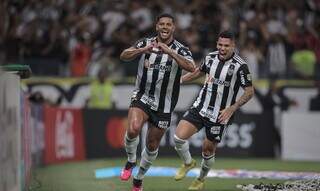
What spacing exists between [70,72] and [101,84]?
128 centimetres

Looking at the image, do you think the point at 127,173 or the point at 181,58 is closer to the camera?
the point at 181,58

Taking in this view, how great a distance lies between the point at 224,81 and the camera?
38.7ft

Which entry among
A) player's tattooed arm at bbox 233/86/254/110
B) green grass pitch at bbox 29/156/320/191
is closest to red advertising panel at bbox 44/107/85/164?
green grass pitch at bbox 29/156/320/191

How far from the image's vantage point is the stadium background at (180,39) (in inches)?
787

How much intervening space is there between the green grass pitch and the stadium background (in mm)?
1281


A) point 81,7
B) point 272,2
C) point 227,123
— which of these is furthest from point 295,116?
point 227,123

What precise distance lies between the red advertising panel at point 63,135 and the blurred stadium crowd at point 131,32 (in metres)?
1.99

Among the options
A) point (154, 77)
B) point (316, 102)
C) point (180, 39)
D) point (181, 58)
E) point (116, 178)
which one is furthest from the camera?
point (316, 102)

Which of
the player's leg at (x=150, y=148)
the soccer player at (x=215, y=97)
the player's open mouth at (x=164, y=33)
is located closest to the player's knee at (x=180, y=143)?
the soccer player at (x=215, y=97)

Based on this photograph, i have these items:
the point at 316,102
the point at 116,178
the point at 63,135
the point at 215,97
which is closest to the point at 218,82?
the point at 215,97

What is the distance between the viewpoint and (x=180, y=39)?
20.8 meters

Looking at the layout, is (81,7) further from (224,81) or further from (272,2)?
(224,81)

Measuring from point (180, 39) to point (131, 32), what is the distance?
1.26 meters

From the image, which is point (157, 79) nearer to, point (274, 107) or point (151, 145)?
point (151, 145)
